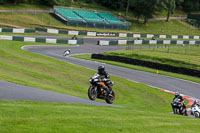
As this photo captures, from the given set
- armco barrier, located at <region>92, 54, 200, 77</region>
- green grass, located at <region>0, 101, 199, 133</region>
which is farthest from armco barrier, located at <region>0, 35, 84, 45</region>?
green grass, located at <region>0, 101, 199, 133</region>

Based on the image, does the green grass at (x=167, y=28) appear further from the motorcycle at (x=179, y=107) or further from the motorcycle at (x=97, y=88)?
the motorcycle at (x=97, y=88)

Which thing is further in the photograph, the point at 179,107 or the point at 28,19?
the point at 28,19

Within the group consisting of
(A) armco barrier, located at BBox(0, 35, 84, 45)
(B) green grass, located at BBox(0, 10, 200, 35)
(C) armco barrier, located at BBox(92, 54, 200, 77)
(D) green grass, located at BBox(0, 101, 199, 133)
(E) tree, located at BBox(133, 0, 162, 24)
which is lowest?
(C) armco barrier, located at BBox(92, 54, 200, 77)

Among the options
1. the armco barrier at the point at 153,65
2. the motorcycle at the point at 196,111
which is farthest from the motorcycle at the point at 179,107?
the armco barrier at the point at 153,65

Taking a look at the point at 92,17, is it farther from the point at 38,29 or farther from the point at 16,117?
the point at 16,117

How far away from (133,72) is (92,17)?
50022 mm

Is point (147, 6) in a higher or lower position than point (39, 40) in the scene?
higher

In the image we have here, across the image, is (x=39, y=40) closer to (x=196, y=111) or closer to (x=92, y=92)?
(x=92, y=92)

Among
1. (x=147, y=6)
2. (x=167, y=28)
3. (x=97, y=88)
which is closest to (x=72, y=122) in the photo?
(x=97, y=88)

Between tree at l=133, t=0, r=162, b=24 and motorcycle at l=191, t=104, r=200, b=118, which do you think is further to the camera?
tree at l=133, t=0, r=162, b=24

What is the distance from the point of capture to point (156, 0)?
271 feet

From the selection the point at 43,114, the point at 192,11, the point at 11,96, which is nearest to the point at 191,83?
the point at 11,96

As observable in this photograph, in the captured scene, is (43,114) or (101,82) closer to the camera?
(43,114)

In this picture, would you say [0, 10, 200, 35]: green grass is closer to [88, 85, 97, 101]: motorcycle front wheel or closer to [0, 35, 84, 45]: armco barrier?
[0, 35, 84, 45]: armco barrier
